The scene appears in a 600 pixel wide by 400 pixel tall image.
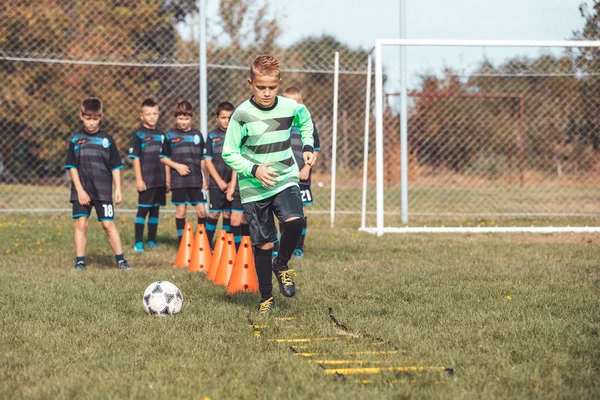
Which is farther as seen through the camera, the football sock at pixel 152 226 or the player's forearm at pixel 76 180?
the football sock at pixel 152 226

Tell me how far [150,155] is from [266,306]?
5049mm

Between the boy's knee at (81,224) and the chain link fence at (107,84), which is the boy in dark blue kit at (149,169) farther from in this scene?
the chain link fence at (107,84)

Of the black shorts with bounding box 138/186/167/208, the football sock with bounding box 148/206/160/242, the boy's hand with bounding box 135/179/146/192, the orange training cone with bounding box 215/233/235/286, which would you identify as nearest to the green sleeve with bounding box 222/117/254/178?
the orange training cone with bounding box 215/233/235/286

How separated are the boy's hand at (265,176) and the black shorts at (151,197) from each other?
517 centimetres

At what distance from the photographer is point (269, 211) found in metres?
5.82

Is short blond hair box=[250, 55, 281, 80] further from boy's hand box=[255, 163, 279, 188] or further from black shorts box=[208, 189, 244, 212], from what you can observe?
black shorts box=[208, 189, 244, 212]

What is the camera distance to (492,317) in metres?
5.41

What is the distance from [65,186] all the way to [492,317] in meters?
12.3

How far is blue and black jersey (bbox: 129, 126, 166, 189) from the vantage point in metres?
10.3

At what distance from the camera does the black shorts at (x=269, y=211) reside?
5672 mm

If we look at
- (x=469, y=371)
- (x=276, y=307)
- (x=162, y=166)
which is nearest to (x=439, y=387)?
(x=469, y=371)

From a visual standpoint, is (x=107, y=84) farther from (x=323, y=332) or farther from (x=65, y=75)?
(x=323, y=332)

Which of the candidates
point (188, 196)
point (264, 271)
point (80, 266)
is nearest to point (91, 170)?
point (80, 266)

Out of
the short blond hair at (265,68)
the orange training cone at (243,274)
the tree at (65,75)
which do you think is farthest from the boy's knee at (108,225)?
the tree at (65,75)
